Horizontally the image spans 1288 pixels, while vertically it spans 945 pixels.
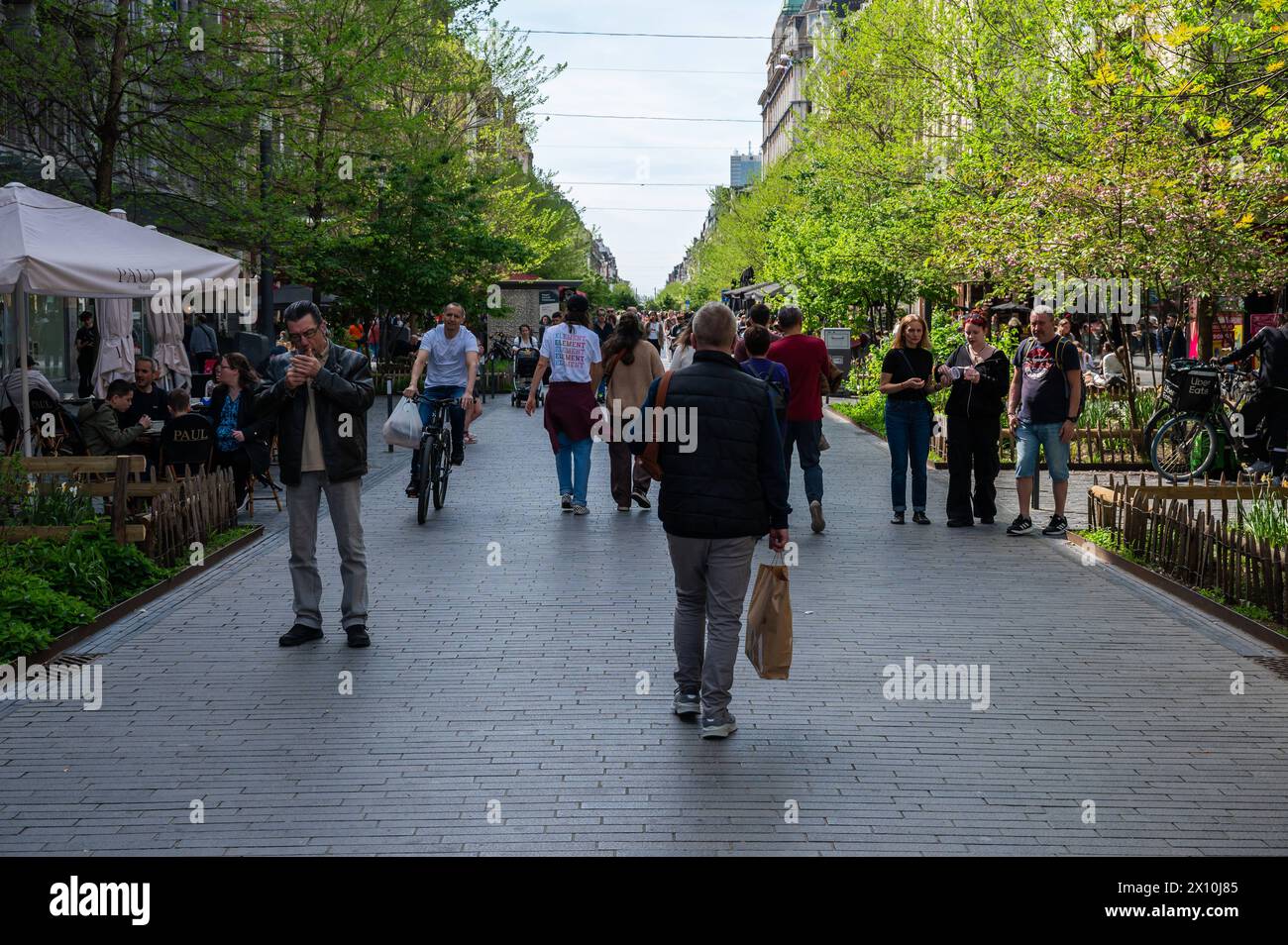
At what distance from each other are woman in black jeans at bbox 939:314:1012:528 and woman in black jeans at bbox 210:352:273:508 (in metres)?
6.05

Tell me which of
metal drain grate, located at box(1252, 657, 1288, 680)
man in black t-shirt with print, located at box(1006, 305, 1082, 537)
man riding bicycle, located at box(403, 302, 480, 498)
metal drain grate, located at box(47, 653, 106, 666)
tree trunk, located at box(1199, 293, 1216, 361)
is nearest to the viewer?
metal drain grate, located at box(1252, 657, 1288, 680)

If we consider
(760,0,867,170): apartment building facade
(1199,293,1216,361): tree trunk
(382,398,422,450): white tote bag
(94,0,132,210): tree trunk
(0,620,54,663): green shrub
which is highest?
(760,0,867,170): apartment building facade

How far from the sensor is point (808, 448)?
12.9 meters

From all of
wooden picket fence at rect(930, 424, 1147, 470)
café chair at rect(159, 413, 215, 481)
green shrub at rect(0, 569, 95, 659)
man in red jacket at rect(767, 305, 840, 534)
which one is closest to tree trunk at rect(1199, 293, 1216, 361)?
wooden picket fence at rect(930, 424, 1147, 470)

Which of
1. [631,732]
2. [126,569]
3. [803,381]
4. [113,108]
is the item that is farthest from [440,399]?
[631,732]

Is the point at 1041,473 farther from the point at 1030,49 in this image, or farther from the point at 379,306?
the point at 379,306

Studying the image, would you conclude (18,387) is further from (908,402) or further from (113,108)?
(908,402)

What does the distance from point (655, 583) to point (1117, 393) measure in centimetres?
1363

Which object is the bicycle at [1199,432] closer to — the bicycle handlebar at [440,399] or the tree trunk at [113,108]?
the bicycle handlebar at [440,399]

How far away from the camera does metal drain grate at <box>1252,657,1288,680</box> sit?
7.57 m

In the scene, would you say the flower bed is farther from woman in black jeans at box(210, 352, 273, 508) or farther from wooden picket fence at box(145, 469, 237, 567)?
woman in black jeans at box(210, 352, 273, 508)

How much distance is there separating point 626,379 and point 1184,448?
6.14 meters

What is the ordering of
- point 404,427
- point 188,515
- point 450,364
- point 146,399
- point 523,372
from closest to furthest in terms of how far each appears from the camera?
1. point 188,515
2. point 404,427
3. point 146,399
4. point 450,364
5. point 523,372

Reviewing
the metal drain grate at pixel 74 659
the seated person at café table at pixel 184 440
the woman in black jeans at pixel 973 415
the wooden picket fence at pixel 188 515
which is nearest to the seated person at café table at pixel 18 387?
the seated person at café table at pixel 184 440
